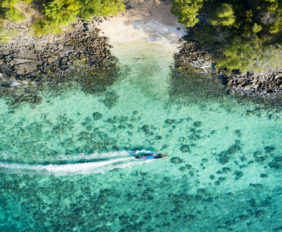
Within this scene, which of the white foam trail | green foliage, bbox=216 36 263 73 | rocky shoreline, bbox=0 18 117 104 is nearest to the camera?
green foliage, bbox=216 36 263 73

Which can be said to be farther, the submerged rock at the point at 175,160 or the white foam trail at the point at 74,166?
the submerged rock at the point at 175,160

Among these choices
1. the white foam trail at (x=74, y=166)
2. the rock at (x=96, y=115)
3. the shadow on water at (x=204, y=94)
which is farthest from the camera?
the shadow on water at (x=204, y=94)

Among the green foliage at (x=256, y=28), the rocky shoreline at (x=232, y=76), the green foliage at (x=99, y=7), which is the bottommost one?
the rocky shoreline at (x=232, y=76)

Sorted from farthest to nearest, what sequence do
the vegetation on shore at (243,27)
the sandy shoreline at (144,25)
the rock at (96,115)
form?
the rock at (96,115) → the sandy shoreline at (144,25) → the vegetation on shore at (243,27)

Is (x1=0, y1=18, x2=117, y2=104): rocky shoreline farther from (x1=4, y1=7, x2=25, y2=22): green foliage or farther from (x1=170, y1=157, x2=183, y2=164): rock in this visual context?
(x1=170, y1=157, x2=183, y2=164): rock

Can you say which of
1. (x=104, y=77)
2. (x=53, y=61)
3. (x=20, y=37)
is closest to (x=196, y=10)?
(x=104, y=77)

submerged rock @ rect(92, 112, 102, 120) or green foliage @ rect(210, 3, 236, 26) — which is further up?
green foliage @ rect(210, 3, 236, 26)

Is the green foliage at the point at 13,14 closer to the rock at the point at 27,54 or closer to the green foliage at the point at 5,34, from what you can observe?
the green foliage at the point at 5,34

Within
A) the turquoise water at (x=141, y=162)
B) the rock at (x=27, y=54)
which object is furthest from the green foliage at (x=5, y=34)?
the turquoise water at (x=141, y=162)

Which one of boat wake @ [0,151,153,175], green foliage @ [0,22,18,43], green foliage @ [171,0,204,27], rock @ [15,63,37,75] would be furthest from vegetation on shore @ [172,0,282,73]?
green foliage @ [0,22,18,43]
